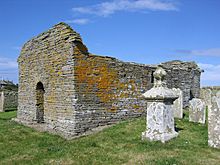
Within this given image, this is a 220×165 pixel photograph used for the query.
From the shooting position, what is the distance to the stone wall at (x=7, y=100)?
24.9 m

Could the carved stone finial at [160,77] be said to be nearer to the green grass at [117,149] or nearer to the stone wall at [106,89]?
the green grass at [117,149]

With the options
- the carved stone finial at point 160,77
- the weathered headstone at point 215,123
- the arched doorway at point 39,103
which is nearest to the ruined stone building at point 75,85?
the arched doorway at point 39,103

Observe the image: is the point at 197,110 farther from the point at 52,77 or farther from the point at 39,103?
the point at 39,103

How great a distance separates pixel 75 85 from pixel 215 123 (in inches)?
216

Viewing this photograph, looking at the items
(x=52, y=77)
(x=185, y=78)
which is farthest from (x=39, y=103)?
(x=185, y=78)

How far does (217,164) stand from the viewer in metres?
6.14

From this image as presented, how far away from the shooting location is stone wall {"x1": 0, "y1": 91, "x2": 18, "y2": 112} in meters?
24.9

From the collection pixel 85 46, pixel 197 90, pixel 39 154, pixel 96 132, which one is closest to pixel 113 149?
pixel 39 154

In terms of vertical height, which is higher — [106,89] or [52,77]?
[52,77]

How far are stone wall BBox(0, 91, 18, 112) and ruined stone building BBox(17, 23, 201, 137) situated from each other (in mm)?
10737

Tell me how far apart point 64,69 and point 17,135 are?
335cm

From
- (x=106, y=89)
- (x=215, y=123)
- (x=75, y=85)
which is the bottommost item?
(x=215, y=123)

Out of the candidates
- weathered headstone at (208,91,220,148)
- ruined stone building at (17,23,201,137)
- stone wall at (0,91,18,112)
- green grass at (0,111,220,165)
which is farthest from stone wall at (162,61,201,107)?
stone wall at (0,91,18,112)

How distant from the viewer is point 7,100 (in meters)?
25.6
